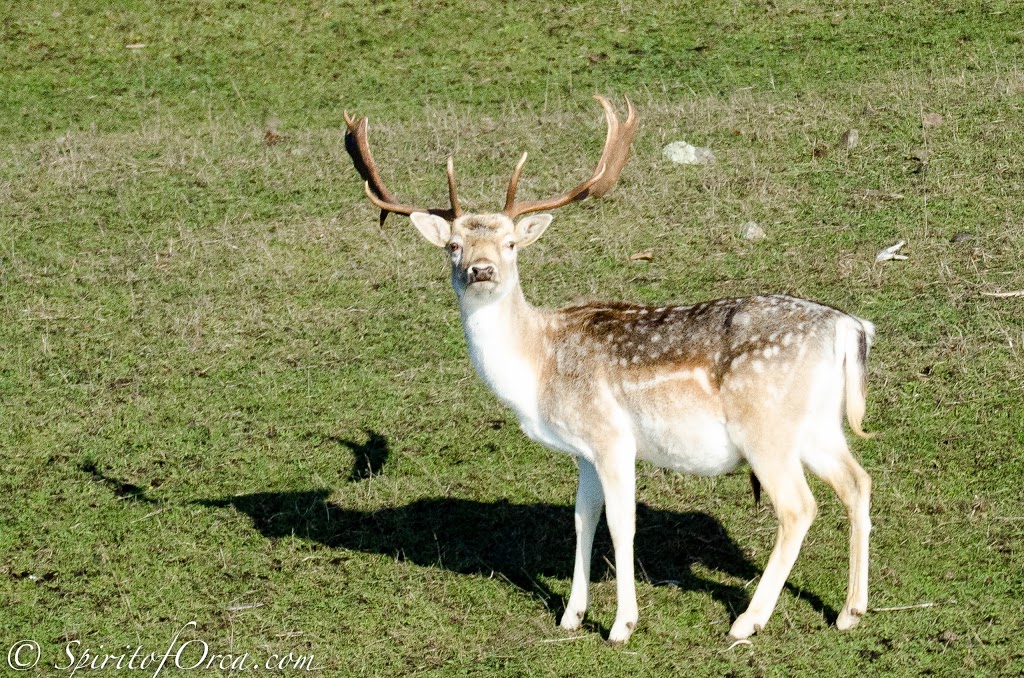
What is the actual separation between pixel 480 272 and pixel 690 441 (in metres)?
1.31

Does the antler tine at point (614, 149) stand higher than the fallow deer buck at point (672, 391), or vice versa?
the antler tine at point (614, 149)

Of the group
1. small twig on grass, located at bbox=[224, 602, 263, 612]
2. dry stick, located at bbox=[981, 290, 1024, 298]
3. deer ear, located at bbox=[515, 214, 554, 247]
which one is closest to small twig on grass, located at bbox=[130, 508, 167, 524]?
small twig on grass, located at bbox=[224, 602, 263, 612]

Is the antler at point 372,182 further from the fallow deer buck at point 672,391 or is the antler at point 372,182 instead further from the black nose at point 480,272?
the black nose at point 480,272

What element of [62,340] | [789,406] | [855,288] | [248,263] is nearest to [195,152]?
[248,263]

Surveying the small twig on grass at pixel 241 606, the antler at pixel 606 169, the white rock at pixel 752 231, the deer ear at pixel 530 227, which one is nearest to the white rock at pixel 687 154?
the white rock at pixel 752 231

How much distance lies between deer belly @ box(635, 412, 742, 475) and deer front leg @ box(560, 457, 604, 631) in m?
0.40

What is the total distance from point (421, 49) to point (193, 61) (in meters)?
→ 2.75

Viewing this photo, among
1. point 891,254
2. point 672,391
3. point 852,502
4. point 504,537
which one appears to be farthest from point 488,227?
point 891,254

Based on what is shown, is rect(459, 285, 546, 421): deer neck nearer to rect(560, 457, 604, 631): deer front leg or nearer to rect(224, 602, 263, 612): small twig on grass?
rect(560, 457, 604, 631): deer front leg

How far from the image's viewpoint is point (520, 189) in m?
12.7

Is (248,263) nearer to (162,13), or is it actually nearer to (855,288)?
(855,288)

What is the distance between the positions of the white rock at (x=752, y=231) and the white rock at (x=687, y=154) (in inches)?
55.2

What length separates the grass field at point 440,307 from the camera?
732cm

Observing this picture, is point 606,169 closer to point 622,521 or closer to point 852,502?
point 622,521
